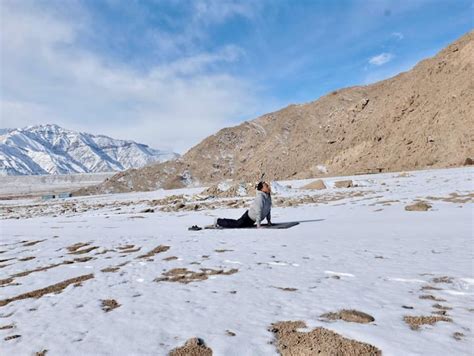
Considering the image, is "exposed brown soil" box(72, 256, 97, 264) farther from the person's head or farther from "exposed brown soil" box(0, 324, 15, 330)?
the person's head

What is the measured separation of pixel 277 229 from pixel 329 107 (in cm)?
7239

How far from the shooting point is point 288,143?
77875 millimetres

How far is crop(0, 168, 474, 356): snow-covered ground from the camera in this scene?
13.0 ft

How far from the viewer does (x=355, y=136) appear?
60.4 meters

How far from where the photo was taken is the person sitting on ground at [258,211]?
1227cm

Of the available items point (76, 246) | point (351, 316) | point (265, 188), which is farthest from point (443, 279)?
point (76, 246)

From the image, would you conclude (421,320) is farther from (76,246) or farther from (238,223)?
(76,246)

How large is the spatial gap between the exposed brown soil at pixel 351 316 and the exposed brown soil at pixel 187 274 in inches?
109

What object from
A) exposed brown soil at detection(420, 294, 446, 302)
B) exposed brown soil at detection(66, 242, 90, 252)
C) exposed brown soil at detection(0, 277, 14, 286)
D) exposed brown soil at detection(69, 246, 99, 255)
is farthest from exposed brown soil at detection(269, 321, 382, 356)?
exposed brown soil at detection(66, 242, 90, 252)

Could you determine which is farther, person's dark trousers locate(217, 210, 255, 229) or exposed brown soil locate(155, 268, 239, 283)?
person's dark trousers locate(217, 210, 255, 229)

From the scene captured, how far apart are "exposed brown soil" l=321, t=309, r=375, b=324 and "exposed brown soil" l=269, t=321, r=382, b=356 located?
0.44 m

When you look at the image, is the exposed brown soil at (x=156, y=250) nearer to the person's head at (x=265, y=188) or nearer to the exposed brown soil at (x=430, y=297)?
the person's head at (x=265, y=188)

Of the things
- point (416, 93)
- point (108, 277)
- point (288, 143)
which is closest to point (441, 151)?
point (416, 93)

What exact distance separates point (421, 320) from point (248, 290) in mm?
2612
